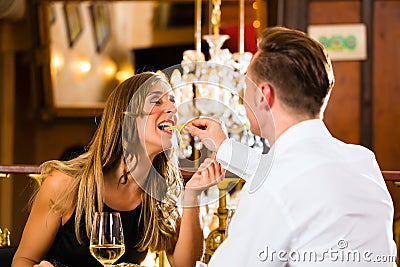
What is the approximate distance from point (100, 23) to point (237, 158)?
7.26 meters

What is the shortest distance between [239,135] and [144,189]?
2001 mm

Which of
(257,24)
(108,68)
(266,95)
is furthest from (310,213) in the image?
(108,68)

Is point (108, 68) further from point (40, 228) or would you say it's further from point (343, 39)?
point (40, 228)

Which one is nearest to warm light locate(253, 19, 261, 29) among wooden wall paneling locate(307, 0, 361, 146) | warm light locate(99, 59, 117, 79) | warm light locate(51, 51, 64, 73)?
wooden wall paneling locate(307, 0, 361, 146)

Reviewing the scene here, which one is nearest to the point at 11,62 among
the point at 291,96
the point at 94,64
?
the point at 94,64

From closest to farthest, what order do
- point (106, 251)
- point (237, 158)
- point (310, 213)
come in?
point (310, 213) < point (106, 251) < point (237, 158)

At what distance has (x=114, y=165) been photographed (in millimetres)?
2855

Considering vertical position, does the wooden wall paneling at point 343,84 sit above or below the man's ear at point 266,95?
below

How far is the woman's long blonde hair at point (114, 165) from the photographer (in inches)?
107

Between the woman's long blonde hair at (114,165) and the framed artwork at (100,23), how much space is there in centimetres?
649

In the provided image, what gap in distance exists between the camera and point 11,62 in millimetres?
8609

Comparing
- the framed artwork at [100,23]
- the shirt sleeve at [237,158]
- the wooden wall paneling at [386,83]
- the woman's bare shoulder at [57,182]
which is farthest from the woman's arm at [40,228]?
the framed artwork at [100,23]

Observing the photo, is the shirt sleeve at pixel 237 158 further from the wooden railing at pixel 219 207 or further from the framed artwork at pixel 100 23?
the framed artwork at pixel 100 23

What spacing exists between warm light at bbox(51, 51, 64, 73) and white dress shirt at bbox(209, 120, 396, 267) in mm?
7042
